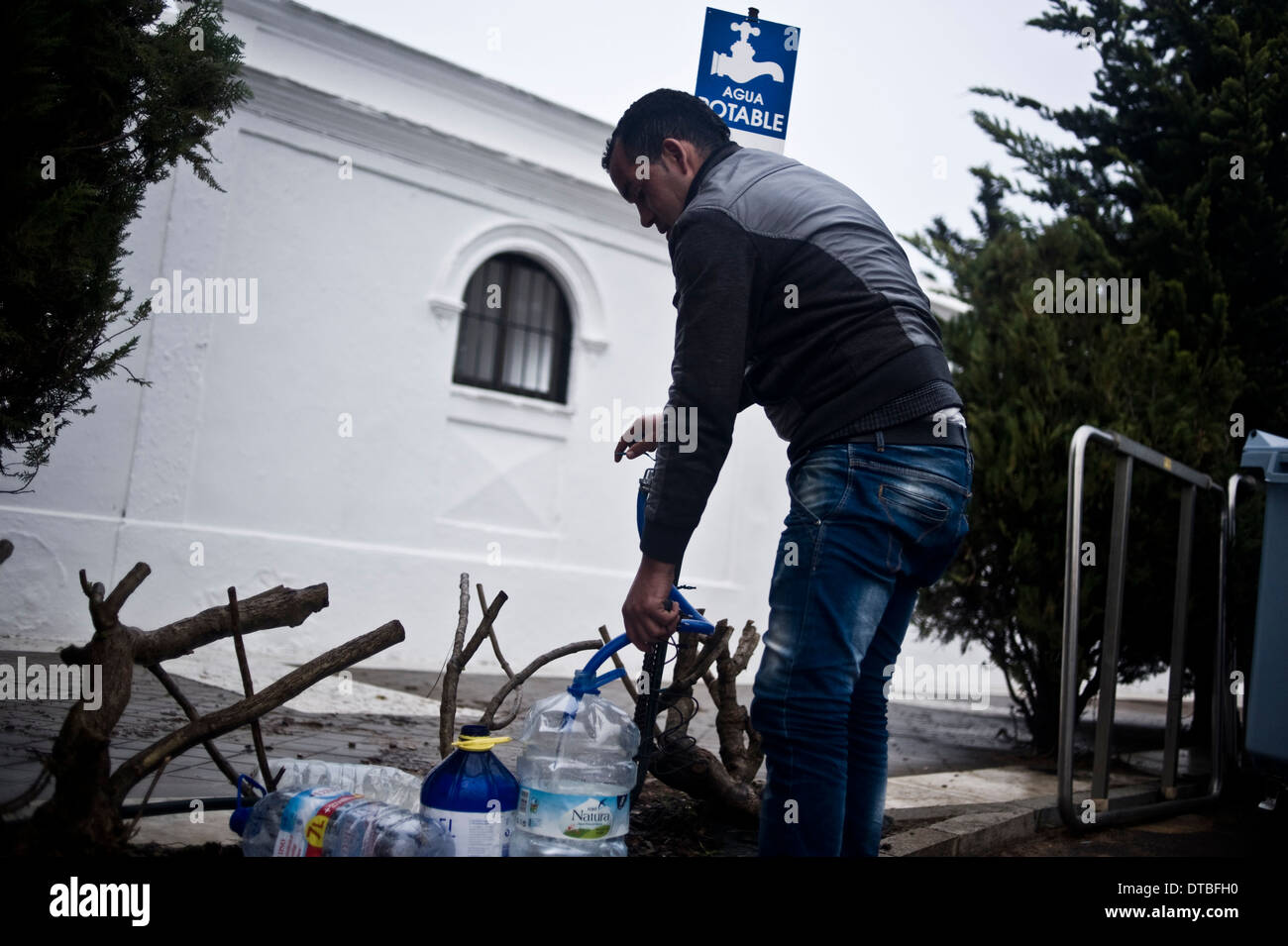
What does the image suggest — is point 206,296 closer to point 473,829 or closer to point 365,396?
point 365,396

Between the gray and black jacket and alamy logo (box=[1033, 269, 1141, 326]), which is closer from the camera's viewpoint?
the gray and black jacket

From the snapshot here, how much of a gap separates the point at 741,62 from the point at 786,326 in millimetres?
2884

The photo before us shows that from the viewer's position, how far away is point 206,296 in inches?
330

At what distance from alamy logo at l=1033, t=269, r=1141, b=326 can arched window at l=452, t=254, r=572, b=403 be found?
507 cm

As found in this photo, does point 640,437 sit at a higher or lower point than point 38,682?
higher

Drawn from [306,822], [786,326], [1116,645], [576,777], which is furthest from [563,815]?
[1116,645]

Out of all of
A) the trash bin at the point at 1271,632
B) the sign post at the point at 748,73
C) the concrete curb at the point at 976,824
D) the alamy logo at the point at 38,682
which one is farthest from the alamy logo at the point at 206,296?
the trash bin at the point at 1271,632

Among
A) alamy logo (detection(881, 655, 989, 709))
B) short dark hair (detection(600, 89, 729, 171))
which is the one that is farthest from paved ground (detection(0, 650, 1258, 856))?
alamy logo (detection(881, 655, 989, 709))

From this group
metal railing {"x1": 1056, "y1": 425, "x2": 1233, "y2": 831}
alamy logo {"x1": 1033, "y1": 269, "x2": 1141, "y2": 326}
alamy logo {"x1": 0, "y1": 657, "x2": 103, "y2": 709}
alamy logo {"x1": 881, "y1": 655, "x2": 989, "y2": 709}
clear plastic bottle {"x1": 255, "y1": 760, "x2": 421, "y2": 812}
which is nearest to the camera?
clear plastic bottle {"x1": 255, "y1": 760, "x2": 421, "y2": 812}

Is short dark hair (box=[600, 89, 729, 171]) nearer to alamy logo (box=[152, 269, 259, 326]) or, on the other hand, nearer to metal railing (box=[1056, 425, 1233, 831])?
metal railing (box=[1056, 425, 1233, 831])

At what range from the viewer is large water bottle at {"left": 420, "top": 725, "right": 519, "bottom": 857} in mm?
2479

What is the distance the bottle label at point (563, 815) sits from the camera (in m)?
2.52

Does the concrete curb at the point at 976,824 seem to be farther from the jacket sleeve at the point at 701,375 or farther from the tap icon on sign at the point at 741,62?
the tap icon on sign at the point at 741,62
